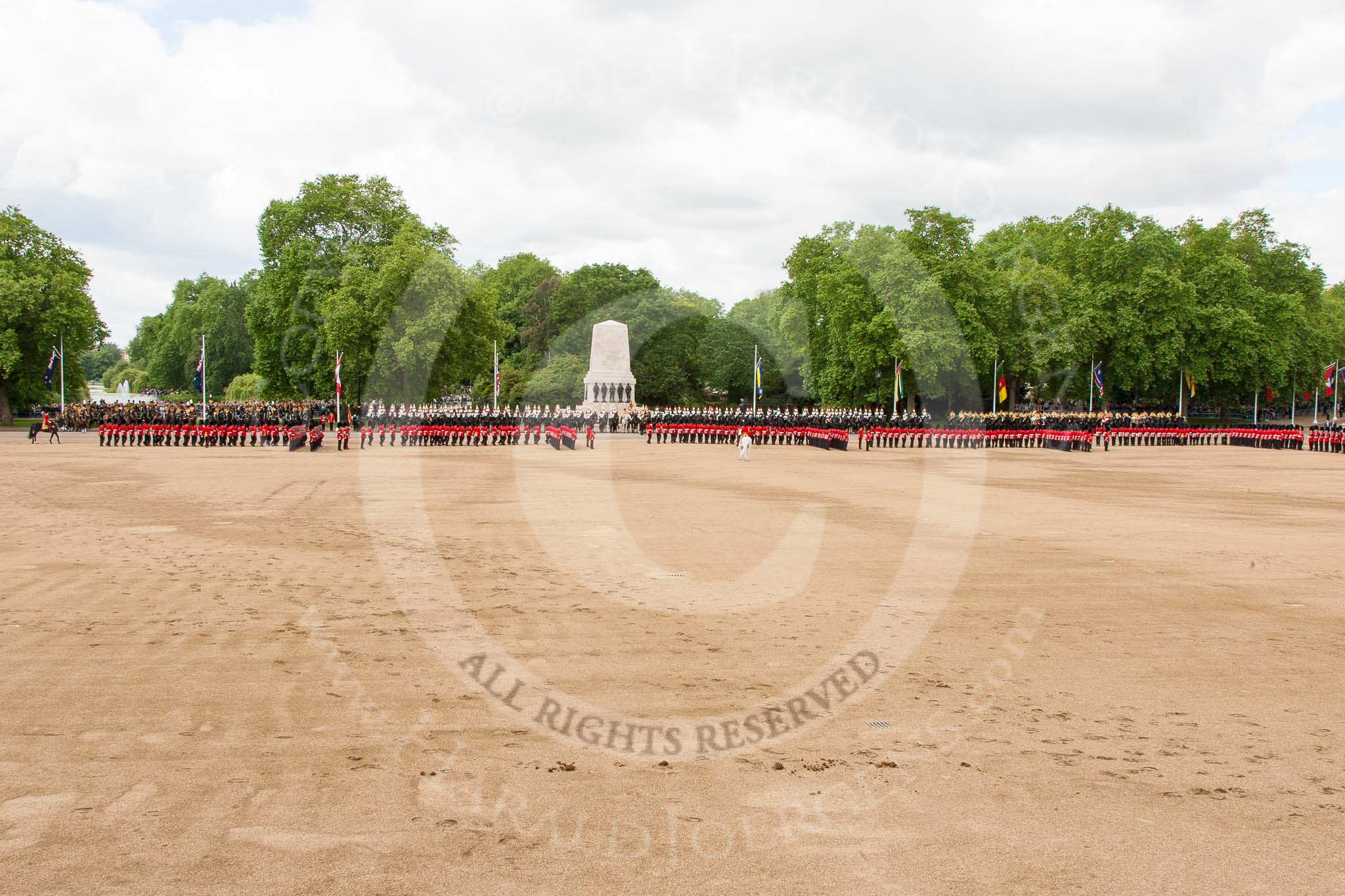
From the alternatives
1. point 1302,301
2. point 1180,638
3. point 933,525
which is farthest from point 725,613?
point 1302,301

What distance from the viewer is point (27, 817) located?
4.18 meters

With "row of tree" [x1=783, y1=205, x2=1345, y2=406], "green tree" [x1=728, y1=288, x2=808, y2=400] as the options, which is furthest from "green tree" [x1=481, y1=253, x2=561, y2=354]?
"row of tree" [x1=783, y1=205, x2=1345, y2=406]

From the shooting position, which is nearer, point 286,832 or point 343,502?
point 286,832

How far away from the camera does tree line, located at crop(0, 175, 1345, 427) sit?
155ft

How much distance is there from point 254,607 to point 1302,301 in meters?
76.9

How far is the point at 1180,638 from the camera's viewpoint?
760 centimetres

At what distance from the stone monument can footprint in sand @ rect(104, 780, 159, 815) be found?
47.6 meters

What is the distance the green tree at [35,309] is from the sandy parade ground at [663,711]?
42159mm

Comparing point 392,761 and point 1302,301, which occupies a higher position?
point 1302,301

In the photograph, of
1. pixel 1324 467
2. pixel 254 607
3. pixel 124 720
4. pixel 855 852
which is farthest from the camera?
pixel 1324 467

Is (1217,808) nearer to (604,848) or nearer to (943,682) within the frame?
(943,682)

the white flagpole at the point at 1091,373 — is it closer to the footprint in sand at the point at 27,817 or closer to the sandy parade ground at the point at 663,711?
the sandy parade ground at the point at 663,711

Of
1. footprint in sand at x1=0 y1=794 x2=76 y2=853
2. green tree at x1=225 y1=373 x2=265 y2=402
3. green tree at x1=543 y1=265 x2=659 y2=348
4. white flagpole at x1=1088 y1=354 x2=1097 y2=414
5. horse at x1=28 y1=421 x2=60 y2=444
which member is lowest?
footprint in sand at x1=0 y1=794 x2=76 y2=853

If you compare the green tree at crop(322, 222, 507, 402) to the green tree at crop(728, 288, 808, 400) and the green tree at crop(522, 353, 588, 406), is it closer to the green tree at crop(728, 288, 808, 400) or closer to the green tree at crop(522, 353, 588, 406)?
the green tree at crop(522, 353, 588, 406)
